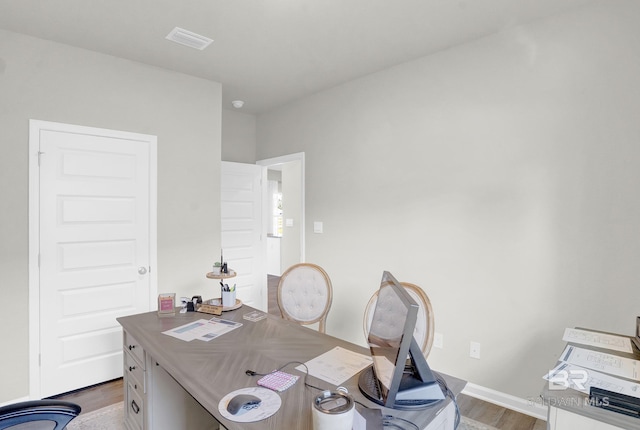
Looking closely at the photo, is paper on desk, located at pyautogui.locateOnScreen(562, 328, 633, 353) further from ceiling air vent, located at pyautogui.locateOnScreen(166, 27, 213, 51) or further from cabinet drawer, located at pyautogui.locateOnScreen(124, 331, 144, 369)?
ceiling air vent, located at pyautogui.locateOnScreen(166, 27, 213, 51)

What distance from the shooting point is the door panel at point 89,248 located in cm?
264

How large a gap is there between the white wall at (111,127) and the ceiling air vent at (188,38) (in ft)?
2.23

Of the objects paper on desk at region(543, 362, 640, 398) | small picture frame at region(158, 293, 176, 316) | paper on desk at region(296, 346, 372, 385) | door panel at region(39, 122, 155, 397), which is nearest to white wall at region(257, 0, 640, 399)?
paper on desk at region(543, 362, 640, 398)

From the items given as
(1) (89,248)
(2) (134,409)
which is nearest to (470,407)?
(2) (134,409)

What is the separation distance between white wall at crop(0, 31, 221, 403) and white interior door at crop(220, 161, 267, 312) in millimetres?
741

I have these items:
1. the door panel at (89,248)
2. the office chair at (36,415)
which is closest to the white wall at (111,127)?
the door panel at (89,248)

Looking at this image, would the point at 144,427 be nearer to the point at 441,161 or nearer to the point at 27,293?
the point at 27,293

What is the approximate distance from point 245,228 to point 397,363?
367 cm

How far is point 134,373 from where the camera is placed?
188cm

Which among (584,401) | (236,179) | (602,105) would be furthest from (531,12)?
(236,179)

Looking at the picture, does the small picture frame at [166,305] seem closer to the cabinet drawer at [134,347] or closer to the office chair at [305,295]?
the cabinet drawer at [134,347]

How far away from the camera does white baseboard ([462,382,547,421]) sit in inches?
90.7

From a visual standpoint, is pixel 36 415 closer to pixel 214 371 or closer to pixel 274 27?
pixel 214 371

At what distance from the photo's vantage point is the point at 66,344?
2717mm
